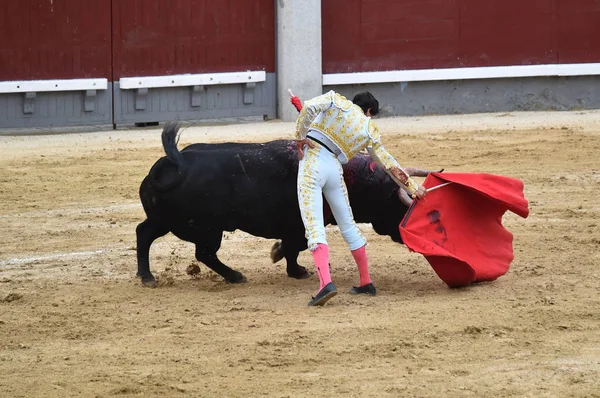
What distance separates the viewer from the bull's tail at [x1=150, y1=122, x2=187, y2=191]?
5598 millimetres

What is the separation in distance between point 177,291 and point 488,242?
1.59 meters

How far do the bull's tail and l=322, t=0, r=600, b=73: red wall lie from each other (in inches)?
269

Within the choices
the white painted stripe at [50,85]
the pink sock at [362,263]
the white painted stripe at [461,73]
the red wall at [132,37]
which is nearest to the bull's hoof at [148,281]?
the pink sock at [362,263]

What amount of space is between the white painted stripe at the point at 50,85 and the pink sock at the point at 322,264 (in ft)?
21.9

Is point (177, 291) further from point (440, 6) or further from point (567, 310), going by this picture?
point (440, 6)

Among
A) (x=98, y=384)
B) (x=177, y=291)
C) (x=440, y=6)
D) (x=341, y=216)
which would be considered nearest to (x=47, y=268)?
(x=177, y=291)

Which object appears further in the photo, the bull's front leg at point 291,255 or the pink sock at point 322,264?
the bull's front leg at point 291,255

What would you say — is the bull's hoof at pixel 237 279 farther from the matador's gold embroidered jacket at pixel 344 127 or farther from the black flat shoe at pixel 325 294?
the matador's gold embroidered jacket at pixel 344 127

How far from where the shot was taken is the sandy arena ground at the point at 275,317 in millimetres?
4176

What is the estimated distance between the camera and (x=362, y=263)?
5461 millimetres

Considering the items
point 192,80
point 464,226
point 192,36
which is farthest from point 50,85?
point 464,226

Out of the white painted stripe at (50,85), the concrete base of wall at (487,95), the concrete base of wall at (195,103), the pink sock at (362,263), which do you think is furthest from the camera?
the concrete base of wall at (487,95)

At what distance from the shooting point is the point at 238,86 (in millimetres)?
12195

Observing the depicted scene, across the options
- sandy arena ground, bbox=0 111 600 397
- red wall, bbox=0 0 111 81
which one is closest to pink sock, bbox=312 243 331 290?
sandy arena ground, bbox=0 111 600 397
